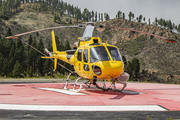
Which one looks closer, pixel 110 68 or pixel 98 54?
pixel 110 68

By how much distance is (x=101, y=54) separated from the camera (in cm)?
1217

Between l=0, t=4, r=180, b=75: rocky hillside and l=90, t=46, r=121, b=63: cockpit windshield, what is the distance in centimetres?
8810

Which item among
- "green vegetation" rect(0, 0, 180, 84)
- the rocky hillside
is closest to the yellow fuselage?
"green vegetation" rect(0, 0, 180, 84)

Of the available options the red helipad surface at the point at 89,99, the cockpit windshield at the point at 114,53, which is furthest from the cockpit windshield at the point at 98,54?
the red helipad surface at the point at 89,99

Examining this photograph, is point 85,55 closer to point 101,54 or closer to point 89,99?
point 101,54

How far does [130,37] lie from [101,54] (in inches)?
5668

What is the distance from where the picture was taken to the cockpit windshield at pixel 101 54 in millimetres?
11995

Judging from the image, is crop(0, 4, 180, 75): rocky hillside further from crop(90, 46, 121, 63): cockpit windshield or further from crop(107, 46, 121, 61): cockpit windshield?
crop(90, 46, 121, 63): cockpit windshield

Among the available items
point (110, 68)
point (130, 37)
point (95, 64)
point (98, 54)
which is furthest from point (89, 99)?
point (130, 37)

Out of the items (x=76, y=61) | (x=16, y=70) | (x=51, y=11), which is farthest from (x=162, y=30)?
(x=76, y=61)

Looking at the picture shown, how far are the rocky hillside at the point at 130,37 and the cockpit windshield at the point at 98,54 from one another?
3486 inches

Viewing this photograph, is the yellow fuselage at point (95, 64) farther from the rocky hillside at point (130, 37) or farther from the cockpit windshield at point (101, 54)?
the rocky hillside at point (130, 37)

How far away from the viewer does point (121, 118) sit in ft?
19.4

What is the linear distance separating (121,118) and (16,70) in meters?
68.3
